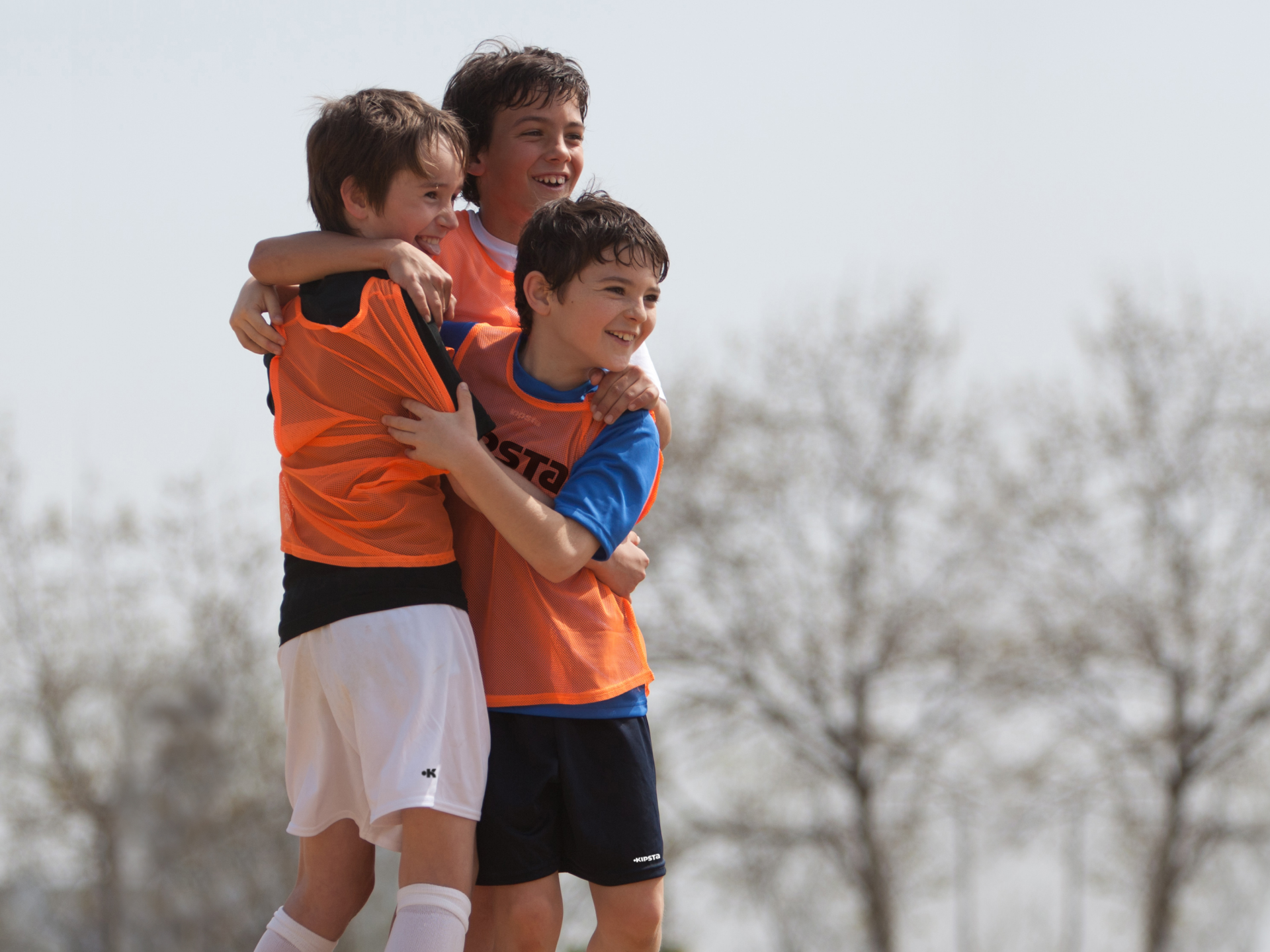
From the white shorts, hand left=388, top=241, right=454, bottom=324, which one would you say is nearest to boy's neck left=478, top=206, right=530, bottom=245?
hand left=388, top=241, right=454, bottom=324

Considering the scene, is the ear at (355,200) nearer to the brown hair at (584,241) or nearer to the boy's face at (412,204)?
the boy's face at (412,204)

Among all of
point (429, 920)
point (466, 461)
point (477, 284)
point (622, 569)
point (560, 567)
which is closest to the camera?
point (429, 920)

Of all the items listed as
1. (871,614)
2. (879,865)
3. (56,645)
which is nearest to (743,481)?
(871,614)

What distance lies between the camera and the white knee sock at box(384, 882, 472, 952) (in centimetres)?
226

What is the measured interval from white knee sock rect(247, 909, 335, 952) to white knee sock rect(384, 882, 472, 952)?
30cm

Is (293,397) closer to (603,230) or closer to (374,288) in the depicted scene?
(374,288)

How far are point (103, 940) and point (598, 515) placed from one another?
52.2 ft

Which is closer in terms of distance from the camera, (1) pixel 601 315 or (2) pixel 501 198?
(1) pixel 601 315

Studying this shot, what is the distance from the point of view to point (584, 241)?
8.54ft

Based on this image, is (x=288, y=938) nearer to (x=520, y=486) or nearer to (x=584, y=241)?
(x=520, y=486)

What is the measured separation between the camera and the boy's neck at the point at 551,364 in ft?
8.80

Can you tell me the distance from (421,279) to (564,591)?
703 mm

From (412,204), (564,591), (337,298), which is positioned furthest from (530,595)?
(412,204)

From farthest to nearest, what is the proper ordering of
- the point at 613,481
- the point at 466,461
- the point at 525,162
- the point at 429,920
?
the point at 525,162 < the point at 613,481 < the point at 466,461 < the point at 429,920
